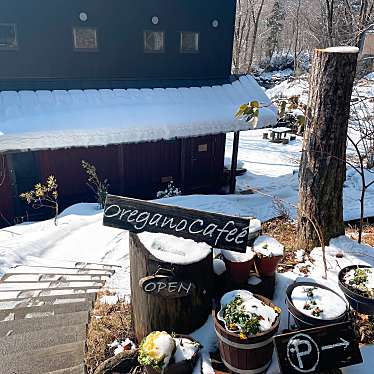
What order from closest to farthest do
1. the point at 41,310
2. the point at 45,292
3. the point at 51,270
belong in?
the point at 41,310, the point at 45,292, the point at 51,270

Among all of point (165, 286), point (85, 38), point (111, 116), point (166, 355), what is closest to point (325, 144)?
point (165, 286)

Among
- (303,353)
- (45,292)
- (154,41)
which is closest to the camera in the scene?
(303,353)

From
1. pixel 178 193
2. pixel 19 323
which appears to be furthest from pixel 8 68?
pixel 19 323

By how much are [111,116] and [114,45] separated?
2.37 m

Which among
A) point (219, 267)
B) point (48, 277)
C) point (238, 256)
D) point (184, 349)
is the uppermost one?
point (238, 256)

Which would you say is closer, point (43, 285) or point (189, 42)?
point (43, 285)

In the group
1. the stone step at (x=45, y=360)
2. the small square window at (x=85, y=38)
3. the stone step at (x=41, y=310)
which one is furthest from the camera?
the small square window at (x=85, y=38)

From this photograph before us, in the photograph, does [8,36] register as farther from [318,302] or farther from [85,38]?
[318,302]

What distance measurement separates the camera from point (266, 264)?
12.0ft

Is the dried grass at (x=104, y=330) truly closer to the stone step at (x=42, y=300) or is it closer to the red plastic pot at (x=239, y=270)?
the stone step at (x=42, y=300)

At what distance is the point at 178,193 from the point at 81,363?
23.2 feet

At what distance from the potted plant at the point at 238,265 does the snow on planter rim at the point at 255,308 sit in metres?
0.29

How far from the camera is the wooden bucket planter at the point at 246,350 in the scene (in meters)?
2.82

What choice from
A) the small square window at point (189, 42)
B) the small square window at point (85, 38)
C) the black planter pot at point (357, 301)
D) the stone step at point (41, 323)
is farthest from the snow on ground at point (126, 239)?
the small square window at point (189, 42)
